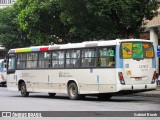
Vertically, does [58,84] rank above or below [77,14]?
below

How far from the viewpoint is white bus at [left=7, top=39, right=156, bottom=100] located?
1962cm

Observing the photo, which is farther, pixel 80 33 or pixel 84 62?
pixel 80 33

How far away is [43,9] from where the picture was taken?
35406mm

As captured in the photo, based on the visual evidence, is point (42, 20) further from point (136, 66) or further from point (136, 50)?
point (136, 66)

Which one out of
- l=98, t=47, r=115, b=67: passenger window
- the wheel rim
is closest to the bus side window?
the wheel rim

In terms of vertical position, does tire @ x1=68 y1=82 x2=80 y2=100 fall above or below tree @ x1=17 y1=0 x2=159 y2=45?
below

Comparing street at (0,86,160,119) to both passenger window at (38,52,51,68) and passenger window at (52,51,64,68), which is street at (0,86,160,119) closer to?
passenger window at (52,51,64,68)

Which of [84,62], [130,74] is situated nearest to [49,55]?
[84,62]

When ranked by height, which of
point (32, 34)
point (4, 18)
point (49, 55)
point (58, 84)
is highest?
point (4, 18)

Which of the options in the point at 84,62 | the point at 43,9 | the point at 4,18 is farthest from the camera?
the point at 4,18

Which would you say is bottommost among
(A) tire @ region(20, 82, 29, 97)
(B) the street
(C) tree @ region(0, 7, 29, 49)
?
(B) the street

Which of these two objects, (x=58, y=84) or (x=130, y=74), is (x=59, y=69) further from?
(x=130, y=74)

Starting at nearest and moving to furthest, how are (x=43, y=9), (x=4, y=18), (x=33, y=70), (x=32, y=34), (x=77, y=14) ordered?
1. (x=33, y=70)
2. (x=77, y=14)
3. (x=43, y=9)
4. (x=32, y=34)
5. (x=4, y=18)

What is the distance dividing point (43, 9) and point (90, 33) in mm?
6559
